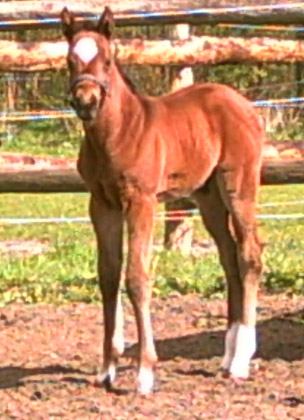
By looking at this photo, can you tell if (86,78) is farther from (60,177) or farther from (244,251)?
(60,177)

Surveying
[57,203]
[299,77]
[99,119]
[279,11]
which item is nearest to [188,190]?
[99,119]

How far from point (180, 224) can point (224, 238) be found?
3060 mm

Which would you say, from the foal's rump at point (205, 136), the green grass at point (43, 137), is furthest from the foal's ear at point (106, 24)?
the green grass at point (43, 137)

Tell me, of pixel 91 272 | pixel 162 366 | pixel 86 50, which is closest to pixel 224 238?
pixel 162 366

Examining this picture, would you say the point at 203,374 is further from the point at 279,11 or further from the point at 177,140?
the point at 279,11

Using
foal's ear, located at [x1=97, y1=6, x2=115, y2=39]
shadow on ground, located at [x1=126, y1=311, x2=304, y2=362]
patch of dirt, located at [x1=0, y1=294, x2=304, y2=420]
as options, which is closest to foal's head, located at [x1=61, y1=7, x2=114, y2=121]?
foal's ear, located at [x1=97, y1=6, x2=115, y2=39]

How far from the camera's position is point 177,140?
21.2 ft

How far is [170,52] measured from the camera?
921 cm

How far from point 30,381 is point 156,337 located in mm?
1269

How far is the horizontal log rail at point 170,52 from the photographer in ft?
29.3

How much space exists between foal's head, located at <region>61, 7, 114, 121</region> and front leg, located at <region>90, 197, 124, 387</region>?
0.58 m

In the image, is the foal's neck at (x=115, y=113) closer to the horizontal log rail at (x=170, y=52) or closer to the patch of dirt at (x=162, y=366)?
the patch of dirt at (x=162, y=366)

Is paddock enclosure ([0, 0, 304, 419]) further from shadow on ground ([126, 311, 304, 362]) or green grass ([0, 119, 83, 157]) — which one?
green grass ([0, 119, 83, 157])

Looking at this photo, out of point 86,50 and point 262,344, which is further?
point 262,344
